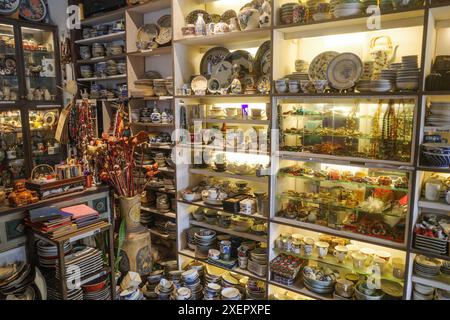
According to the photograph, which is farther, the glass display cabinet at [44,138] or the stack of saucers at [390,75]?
the glass display cabinet at [44,138]

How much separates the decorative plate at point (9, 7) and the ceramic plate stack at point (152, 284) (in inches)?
116

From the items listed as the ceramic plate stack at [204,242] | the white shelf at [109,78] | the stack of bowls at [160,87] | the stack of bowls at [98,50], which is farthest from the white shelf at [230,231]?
the stack of bowls at [98,50]

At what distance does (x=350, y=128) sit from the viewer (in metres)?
2.02

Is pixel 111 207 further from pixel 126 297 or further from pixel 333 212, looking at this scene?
pixel 333 212

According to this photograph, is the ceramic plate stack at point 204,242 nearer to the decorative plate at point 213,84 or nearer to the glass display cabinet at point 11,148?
the decorative plate at point 213,84

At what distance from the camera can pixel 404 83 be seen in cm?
170

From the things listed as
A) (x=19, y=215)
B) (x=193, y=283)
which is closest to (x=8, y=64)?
(x=19, y=215)

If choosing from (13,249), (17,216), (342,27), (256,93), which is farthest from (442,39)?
(13,249)

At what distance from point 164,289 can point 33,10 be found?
325 centimetres

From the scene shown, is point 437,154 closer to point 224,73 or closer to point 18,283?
point 224,73

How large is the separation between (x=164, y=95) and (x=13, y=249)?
5.35 ft

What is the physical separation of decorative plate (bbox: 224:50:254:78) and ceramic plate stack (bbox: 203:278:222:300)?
162cm

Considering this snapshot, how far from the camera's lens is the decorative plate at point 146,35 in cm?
293

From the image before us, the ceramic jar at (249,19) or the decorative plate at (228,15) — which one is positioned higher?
the decorative plate at (228,15)
